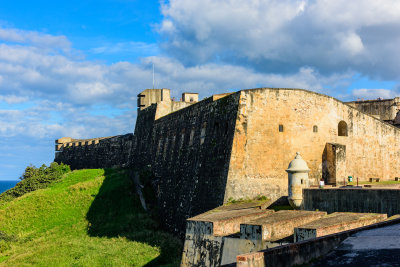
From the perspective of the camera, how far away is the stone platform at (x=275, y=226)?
12.0 metres

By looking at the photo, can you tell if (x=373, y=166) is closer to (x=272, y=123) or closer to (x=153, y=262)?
(x=272, y=123)

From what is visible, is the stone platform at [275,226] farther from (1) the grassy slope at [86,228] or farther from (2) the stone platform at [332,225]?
(1) the grassy slope at [86,228]

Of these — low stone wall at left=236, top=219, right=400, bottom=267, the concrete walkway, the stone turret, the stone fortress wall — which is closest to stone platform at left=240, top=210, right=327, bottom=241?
the stone turret

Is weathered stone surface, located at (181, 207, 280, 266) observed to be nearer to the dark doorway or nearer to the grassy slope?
the grassy slope

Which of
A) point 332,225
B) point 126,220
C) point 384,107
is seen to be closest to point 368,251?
point 332,225

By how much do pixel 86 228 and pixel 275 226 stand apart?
17498 millimetres

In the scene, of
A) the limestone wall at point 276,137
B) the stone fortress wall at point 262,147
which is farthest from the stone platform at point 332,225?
the stone fortress wall at point 262,147

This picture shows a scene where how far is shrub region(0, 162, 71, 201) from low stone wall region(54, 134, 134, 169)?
468 centimetres

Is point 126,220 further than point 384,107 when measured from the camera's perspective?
No

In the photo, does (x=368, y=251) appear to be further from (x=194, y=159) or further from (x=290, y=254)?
(x=194, y=159)

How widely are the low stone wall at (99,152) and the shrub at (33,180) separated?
15.4ft

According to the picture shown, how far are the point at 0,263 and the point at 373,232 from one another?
20718mm

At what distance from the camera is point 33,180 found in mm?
40188

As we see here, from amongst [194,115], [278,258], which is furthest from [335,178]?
[278,258]
